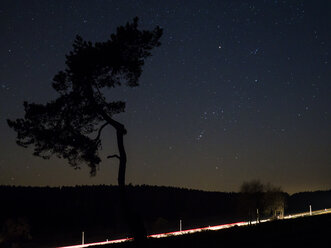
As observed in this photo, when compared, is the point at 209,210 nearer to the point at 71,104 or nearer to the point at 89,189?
the point at 89,189

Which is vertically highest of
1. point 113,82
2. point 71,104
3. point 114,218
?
point 113,82

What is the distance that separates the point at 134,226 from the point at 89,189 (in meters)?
139

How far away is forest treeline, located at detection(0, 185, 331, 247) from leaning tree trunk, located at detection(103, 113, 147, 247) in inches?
2966

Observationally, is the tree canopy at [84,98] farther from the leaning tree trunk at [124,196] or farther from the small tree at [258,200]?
the small tree at [258,200]

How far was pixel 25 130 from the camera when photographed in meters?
17.9

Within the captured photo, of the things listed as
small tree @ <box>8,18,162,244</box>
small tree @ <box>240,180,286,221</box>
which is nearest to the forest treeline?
small tree @ <box>240,180,286,221</box>

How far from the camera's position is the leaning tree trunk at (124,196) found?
15203 millimetres

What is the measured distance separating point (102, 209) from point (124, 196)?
4825 inches

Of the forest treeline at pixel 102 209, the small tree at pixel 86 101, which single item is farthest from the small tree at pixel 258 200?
the small tree at pixel 86 101

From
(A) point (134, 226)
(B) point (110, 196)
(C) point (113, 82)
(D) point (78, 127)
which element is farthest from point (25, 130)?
(B) point (110, 196)

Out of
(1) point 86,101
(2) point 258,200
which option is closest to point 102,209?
(2) point 258,200

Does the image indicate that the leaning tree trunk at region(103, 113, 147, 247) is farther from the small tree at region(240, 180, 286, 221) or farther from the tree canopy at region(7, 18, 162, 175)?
the small tree at region(240, 180, 286, 221)

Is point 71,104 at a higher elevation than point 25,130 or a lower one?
higher

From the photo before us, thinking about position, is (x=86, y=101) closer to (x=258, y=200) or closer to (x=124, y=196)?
(x=124, y=196)
